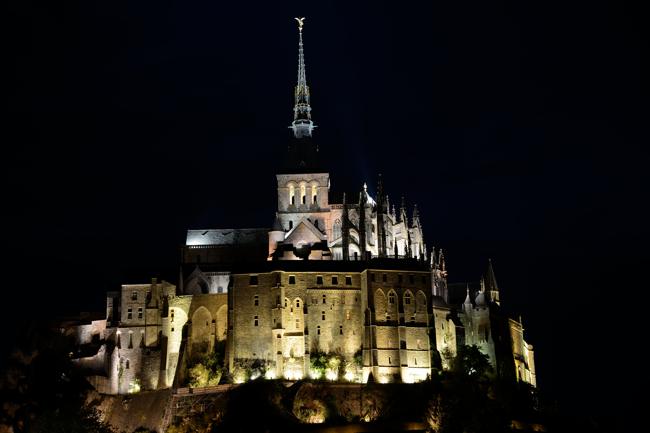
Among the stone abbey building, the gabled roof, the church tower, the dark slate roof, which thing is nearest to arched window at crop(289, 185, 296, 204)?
the church tower

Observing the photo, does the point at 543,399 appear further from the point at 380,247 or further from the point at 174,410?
the point at 174,410

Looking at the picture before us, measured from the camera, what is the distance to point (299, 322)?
98688 mm

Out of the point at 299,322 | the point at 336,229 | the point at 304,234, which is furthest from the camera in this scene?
the point at 336,229

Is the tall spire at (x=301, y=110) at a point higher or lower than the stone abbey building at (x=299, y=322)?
higher

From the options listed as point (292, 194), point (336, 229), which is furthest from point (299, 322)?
point (292, 194)

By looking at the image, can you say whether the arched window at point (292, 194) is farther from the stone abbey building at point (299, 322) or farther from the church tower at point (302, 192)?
the stone abbey building at point (299, 322)

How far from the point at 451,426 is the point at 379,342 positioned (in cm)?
1320

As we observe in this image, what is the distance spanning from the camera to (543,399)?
99.4 meters

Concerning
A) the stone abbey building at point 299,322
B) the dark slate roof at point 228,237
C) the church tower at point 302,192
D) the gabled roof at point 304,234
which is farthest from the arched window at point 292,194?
the stone abbey building at point 299,322

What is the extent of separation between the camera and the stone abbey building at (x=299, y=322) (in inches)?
3804

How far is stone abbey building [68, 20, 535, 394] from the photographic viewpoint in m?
96.6

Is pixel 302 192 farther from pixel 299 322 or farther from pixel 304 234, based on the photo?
pixel 299 322

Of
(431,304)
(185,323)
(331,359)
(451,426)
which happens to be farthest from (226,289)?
(451,426)

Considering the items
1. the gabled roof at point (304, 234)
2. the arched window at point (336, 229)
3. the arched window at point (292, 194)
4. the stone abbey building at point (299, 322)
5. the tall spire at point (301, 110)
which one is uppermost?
the tall spire at point (301, 110)
